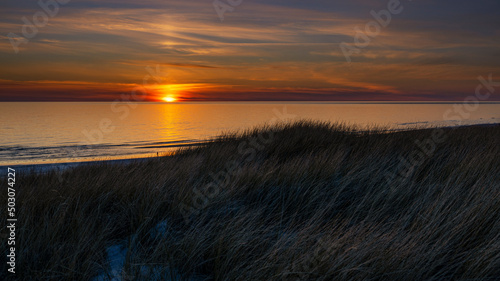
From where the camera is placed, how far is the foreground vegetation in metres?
2.59

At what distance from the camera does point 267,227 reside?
11.1 feet

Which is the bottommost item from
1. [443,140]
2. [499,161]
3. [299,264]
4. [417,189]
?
[443,140]

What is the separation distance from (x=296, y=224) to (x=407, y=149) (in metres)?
5.29

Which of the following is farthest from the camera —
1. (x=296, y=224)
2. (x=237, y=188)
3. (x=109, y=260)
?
(x=237, y=188)

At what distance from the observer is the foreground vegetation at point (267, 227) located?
8.50ft

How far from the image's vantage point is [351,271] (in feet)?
8.30

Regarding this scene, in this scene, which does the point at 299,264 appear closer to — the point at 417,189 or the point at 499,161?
the point at 417,189

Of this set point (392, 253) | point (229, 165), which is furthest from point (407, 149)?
point (392, 253)

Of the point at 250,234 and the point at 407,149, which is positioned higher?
the point at 250,234

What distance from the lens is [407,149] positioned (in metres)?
7.84

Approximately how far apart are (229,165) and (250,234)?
3.14m

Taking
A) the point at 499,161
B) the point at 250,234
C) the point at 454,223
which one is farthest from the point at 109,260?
the point at 499,161

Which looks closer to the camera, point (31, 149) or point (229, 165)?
point (229, 165)

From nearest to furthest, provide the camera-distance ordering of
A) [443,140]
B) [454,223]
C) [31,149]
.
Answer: [454,223], [443,140], [31,149]
